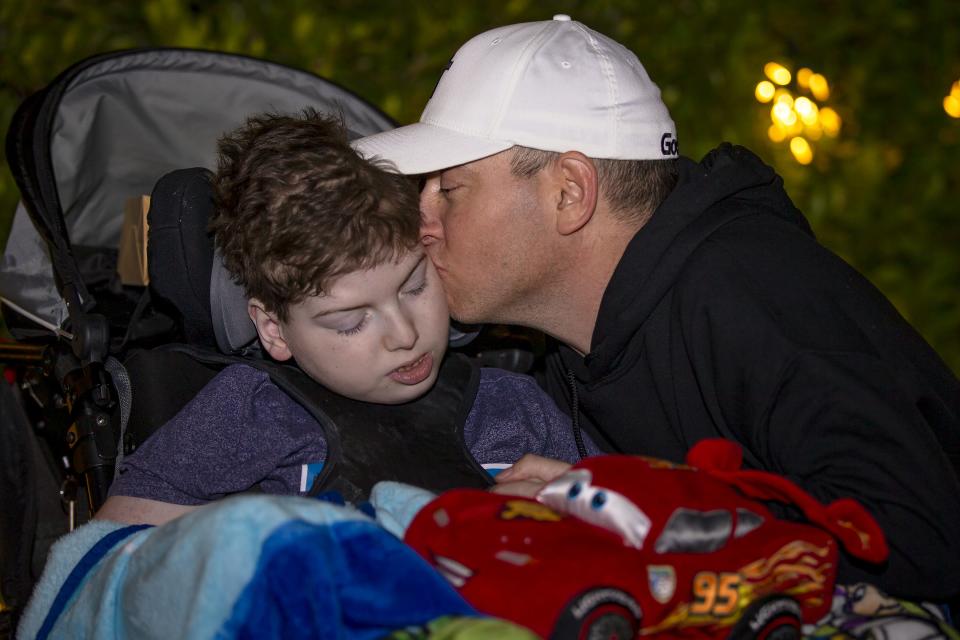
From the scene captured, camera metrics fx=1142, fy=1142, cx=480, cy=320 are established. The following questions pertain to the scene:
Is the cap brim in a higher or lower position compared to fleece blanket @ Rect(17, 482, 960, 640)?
higher

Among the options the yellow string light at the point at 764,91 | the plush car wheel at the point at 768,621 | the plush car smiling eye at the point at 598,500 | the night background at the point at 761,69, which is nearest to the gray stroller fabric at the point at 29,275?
the night background at the point at 761,69

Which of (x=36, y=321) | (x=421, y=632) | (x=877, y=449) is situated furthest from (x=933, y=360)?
(x=36, y=321)

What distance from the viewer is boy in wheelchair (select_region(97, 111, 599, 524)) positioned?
6.31 ft

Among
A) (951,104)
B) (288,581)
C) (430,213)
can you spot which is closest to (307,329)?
(430,213)

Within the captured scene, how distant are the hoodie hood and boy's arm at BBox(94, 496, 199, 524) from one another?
2.59 feet

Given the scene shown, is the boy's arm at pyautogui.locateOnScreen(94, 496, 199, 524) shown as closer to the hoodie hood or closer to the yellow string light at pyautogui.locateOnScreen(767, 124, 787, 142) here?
the hoodie hood

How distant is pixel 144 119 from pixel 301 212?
826mm

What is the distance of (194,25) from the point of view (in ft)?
10.9

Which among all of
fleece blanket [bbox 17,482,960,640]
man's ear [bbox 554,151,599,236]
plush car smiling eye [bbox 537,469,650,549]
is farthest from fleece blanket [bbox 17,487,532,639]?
man's ear [bbox 554,151,599,236]

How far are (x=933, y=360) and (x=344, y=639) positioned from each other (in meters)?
1.24

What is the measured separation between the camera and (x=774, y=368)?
1.77 meters

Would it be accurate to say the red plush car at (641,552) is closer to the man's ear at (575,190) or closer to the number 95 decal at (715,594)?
the number 95 decal at (715,594)

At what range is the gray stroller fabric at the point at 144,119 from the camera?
248 cm

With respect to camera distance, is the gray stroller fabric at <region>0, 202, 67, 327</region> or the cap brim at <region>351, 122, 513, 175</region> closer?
the cap brim at <region>351, 122, 513, 175</region>
